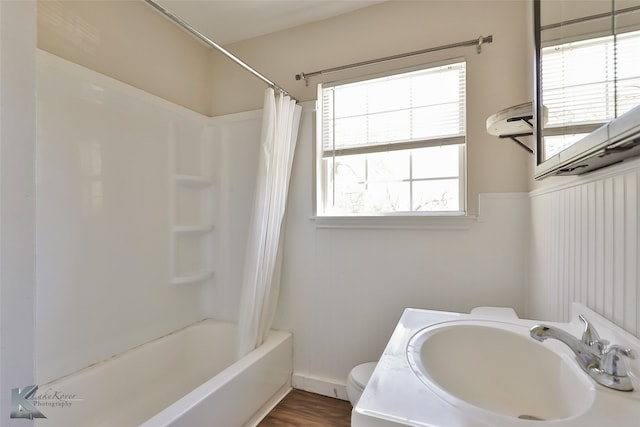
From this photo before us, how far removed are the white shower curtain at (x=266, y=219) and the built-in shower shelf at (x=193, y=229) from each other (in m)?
0.53

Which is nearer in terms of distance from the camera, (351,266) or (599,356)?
(599,356)

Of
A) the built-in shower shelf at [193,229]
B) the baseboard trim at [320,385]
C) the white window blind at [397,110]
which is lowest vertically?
the baseboard trim at [320,385]

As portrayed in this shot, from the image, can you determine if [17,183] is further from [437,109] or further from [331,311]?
[437,109]

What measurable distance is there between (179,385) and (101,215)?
3.75ft

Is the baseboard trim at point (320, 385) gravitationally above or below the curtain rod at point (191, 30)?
below

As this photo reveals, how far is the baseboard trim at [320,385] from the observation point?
1834 mm

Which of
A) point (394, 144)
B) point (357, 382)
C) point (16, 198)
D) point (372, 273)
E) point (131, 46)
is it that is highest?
point (131, 46)

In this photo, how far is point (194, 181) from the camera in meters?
2.09

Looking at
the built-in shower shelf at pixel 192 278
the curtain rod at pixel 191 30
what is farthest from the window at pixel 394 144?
the built-in shower shelf at pixel 192 278

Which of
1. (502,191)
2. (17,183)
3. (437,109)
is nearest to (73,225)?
(17,183)

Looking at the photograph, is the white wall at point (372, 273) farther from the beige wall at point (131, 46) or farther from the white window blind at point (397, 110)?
the beige wall at point (131, 46)

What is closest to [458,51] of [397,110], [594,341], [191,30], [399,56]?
[399,56]

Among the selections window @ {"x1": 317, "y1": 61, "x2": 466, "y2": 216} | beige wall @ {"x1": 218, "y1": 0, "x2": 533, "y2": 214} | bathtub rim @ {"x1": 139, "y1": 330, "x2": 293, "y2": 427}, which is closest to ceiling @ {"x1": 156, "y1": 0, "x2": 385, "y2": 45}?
beige wall @ {"x1": 218, "y1": 0, "x2": 533, "y2": 214}

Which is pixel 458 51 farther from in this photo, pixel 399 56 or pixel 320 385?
pixel 320 385
